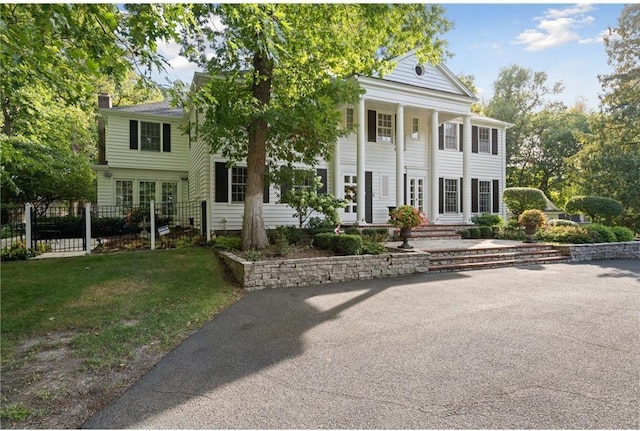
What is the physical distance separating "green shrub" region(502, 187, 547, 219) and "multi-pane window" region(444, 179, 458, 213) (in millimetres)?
2373

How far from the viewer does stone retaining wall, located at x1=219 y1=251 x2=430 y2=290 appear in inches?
273

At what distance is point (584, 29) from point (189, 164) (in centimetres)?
1446

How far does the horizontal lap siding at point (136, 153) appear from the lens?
49.1 feet

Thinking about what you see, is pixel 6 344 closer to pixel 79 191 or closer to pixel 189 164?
pixel 189 164

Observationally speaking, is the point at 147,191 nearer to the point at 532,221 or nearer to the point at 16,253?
the point at 16,253

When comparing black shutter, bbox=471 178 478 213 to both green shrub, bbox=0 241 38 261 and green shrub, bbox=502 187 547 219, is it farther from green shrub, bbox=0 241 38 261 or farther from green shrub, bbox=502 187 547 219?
green shrub, bbox=0 241 38 261

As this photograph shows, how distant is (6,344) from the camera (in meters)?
3.95

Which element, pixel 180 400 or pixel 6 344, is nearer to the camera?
pixel 180 400

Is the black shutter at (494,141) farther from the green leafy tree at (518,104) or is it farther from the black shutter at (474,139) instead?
the green leafy tree at (518,104)

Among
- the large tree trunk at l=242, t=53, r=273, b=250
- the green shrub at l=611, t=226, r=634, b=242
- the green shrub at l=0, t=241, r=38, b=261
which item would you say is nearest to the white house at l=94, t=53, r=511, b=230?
the large tree trunk at l=242, t=53, r=273, b=250

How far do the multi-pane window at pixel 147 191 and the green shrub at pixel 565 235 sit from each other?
1595 cm

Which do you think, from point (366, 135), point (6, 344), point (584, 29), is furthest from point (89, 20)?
point (366, 135)

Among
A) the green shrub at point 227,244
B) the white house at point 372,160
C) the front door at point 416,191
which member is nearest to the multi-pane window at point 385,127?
the white house at point 372,160

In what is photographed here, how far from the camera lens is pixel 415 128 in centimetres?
1577
